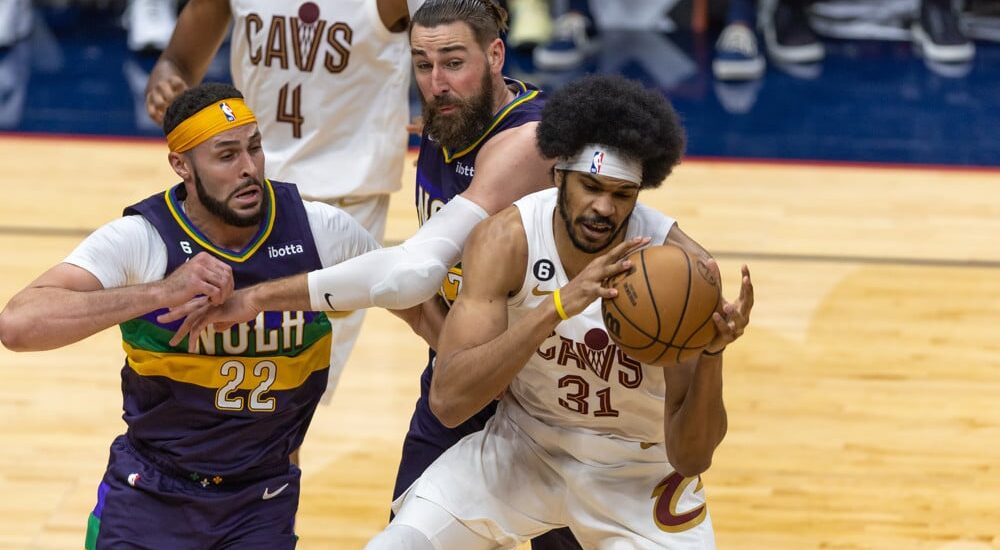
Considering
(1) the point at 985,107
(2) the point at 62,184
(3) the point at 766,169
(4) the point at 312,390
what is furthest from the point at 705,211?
(4) the point at 312,390

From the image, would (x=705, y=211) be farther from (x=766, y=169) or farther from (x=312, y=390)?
(x=312, y=390)

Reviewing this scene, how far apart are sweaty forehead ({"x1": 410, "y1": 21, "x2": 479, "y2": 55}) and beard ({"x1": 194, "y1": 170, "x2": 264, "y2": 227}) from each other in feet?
2.27

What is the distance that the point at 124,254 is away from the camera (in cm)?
408

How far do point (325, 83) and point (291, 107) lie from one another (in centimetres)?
17

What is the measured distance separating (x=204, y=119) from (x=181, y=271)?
0.51 metres

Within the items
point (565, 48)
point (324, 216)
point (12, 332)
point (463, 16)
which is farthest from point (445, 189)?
point (565, 48)

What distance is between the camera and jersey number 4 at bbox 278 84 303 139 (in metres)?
5.57

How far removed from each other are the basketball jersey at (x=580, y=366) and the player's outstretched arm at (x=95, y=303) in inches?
33.6

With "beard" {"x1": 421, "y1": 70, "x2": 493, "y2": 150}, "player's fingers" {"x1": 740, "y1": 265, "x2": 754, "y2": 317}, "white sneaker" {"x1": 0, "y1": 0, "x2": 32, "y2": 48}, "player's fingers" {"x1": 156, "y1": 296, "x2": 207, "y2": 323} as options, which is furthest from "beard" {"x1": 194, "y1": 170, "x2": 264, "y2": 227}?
"white sneaker" {"x1": 0, "y1": 0, "x2": 32, "y2": 48}

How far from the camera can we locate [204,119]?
4.16 meters

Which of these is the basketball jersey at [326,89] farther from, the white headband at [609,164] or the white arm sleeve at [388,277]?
the white headband at [609,164]

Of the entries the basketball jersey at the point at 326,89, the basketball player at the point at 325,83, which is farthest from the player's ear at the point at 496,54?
the basketball jersey at the point at 326,89

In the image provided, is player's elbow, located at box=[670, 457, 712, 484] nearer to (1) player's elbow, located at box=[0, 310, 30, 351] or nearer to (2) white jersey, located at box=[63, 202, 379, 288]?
(2) white jersey, located at box=[63, 202, 379, 288]

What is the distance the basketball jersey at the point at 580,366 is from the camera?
13.2 ft
